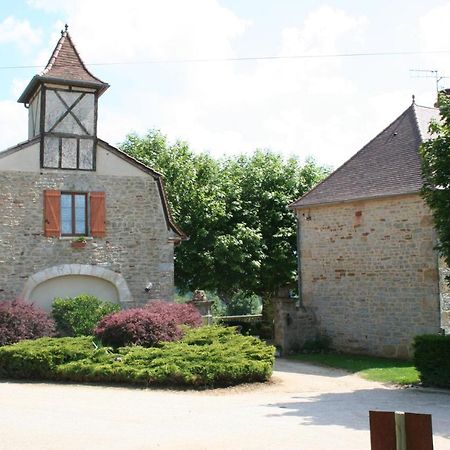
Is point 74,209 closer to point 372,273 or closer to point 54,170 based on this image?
point 54,170

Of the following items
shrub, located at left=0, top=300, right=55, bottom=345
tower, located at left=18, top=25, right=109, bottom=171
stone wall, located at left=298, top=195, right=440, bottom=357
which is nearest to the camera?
shrub, located at left=0, top=300, right=55, bottom=345

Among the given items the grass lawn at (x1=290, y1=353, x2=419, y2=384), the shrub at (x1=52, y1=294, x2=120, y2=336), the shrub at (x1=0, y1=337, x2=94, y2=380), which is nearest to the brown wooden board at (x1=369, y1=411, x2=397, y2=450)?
the shrub at (x1=0, y1=337, x2=94, y2=380)

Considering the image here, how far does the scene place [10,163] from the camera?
17828 mm

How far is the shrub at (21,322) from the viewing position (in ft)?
48.8

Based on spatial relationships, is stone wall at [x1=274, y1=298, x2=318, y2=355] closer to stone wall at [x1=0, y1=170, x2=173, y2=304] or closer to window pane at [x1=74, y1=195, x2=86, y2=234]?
stone wall at [x1=0, y1=170, x2=173, y2=304]

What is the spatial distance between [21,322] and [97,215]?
434 centimetres

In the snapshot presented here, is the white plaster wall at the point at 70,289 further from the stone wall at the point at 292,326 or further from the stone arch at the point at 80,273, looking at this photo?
the stone wall at the point at 292,326

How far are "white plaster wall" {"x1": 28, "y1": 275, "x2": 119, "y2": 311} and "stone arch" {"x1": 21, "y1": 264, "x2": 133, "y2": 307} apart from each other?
138 mm

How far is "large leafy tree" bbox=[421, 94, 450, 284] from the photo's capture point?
12031 millimetres

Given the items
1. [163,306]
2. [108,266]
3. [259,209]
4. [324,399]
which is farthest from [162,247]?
[324,399]

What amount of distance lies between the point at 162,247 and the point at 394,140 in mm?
7776

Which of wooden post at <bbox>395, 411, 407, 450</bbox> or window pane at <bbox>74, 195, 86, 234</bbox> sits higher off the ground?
window pane at <bbox>74, 195, 86, 234</bbox>

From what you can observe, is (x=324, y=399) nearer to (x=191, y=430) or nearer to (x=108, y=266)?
(x=191, y=430)

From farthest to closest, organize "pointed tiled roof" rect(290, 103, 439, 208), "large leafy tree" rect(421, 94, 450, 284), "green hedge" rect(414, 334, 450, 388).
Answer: "pointed tiled roof" rect(290, 103, 439, 208)
"green hedge" rect(414, 334, 450, 388)
"large leafy tree" rect(421, 94, 450, 284)
